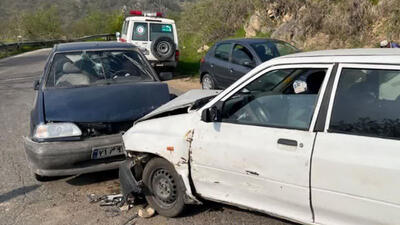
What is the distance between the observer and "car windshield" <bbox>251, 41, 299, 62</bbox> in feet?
29.5

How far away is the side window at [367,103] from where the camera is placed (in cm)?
267

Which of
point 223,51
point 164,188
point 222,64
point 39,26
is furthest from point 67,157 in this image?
point 39,26

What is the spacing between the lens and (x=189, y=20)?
23422mm

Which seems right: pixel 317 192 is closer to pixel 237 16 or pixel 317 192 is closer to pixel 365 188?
pixel 365 188

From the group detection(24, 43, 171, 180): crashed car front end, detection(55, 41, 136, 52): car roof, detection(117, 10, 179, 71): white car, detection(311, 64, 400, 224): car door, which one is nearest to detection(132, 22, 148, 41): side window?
detection(117, 10, 179, 71): white car

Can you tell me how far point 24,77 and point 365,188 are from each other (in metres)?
15.6

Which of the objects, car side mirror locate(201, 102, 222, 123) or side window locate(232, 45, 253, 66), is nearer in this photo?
car side mirror locate(201, 102, 222, 123)

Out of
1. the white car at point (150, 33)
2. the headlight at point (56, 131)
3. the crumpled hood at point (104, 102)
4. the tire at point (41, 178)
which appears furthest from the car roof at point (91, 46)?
the white car at point (150, 33)

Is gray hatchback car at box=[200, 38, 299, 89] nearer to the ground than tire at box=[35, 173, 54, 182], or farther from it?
farther from it

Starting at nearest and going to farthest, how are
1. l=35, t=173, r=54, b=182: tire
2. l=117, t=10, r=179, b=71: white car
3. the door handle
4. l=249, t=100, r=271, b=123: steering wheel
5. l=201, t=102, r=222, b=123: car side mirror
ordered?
the door handle, l=249, t=100, r=271, b=123: steering wheel, l=201, t=102, r=222, b=123: car side mirror, l=35, t=173, r=54, b=182: tire, l=117, t=10, r=179, b=71: white car

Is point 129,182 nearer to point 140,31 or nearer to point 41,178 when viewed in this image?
point 41,178

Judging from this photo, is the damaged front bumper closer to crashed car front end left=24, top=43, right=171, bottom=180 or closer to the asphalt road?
crashed car front end left=24, top=43, right=171, bottom=180

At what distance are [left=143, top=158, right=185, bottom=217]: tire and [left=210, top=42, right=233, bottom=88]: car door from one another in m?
6.26

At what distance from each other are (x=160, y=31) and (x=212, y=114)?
11807 mm
